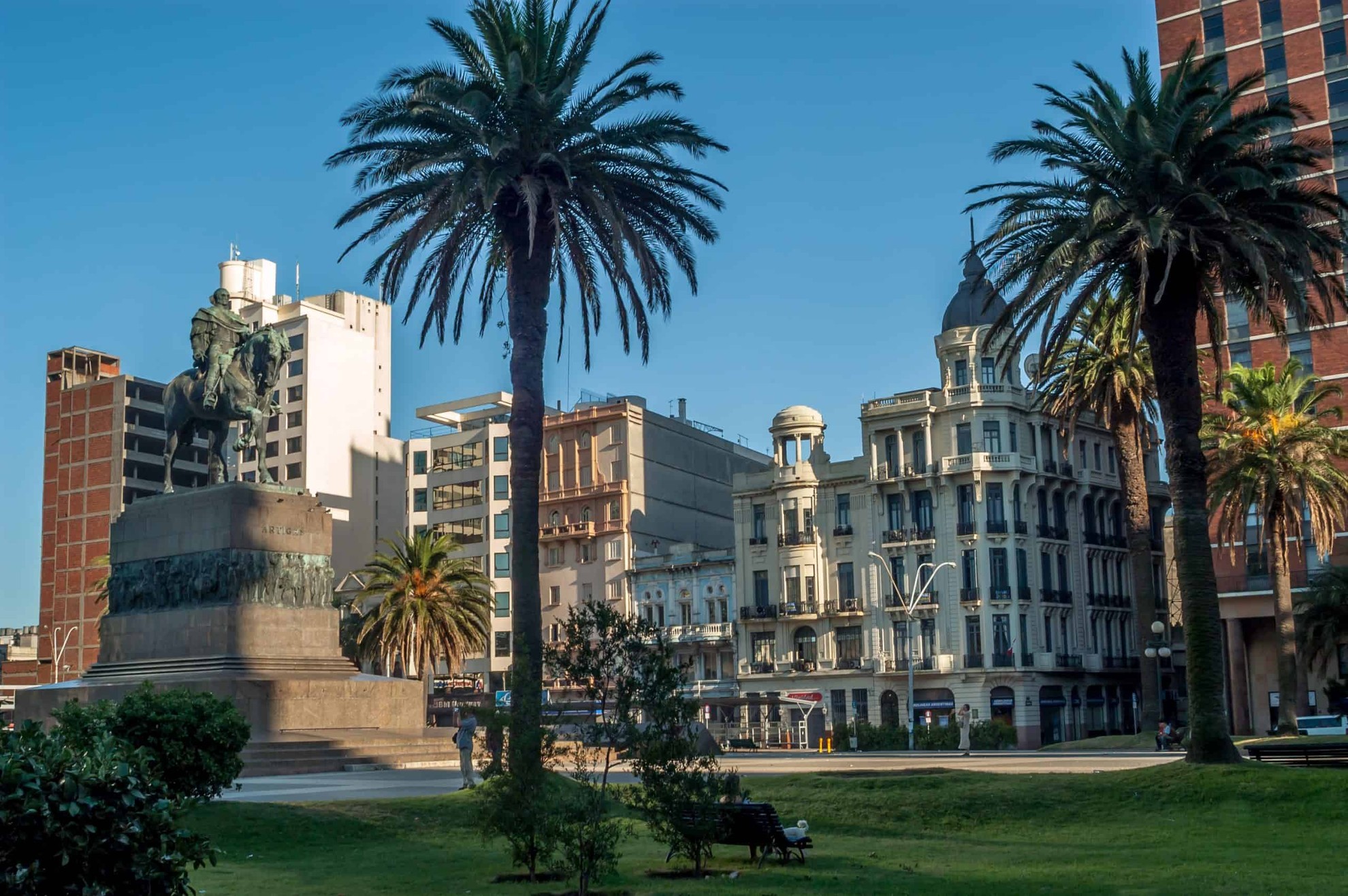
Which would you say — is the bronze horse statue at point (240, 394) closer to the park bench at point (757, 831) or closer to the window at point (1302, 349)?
the park bench at point (757, 831)

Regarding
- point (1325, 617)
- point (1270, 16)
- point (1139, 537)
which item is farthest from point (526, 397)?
point (1270, 16)

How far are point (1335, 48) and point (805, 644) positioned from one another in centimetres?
4602

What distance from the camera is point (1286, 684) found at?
186ft

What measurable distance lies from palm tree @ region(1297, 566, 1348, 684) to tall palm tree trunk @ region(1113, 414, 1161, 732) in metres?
6.66

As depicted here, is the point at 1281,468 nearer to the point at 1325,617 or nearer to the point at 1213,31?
the point at 1325,617

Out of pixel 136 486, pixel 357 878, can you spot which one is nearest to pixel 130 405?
pixel 136 486

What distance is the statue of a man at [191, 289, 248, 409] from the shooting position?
132ft

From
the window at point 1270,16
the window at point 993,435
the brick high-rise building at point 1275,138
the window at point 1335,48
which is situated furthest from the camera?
the window at point 993,435

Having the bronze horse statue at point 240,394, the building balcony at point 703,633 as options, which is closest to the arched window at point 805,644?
the building balcony at point 703,633

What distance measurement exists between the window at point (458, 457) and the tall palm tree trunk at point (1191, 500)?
85018 millimetres

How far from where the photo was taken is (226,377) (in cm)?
4019

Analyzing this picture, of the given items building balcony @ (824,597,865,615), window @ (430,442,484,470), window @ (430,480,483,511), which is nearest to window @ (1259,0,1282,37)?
building balcony @ (824,597,865,615)

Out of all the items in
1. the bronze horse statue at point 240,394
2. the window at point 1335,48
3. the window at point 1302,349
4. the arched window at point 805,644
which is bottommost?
the arched window at point 805,644

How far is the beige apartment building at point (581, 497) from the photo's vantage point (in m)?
103
